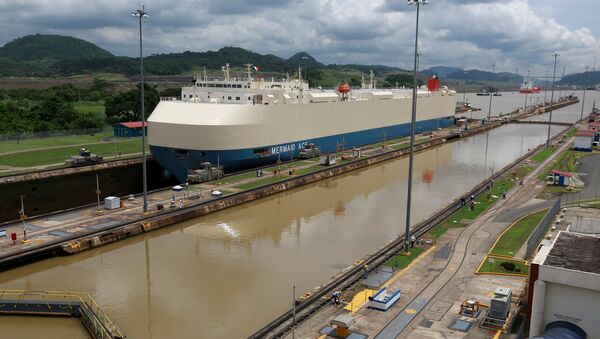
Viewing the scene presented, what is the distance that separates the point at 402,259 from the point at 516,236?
744cm

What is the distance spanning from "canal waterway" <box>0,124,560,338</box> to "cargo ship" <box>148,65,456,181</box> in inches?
275

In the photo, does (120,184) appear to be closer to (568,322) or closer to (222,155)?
(222,155)

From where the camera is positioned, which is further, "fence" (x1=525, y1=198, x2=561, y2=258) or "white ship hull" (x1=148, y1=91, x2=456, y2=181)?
"white ship hull" (x1=148, y1=91, x2=456, y2=181)

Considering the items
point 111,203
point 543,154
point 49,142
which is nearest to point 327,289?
point 111,203

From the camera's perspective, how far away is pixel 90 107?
9544cm

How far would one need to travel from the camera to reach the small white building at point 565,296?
503 inches

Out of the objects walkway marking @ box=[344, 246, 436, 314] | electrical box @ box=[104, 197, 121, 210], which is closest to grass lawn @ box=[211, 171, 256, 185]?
electrical box @ box=[104, 197, 121, 210]

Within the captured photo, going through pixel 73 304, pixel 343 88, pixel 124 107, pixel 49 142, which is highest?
pixel 343 88

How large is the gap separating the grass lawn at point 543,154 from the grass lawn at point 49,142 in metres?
52.4

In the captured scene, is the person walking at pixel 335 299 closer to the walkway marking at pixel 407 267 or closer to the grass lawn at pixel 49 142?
the walkway marking at pixel 407 267

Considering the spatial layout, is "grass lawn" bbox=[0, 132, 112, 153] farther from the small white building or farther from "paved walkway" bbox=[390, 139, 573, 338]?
the small white building

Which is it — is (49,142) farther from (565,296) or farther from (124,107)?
(565,296)

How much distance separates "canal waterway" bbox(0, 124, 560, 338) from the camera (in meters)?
18.3

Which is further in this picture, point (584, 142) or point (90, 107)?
point (90, 107)
